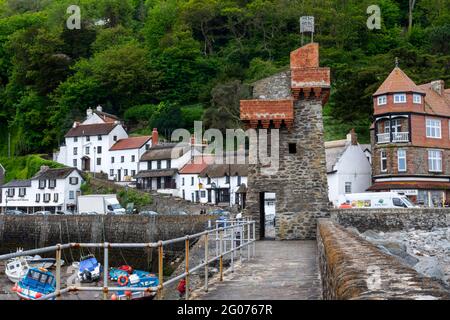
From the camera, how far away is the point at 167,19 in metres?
91.9

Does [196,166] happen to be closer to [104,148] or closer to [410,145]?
[104,148]

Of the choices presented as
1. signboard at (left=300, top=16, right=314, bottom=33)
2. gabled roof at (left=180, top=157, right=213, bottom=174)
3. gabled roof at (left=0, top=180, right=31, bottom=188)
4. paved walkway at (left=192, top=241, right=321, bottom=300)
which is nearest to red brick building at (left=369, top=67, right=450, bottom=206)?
signboard at (left=300, top=16, right=314, bottom=33)

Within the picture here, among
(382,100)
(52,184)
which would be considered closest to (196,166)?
(52,184)

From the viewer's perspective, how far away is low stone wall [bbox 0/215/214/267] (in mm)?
34562

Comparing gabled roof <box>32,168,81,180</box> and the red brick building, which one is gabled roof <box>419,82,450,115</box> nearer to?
the red brick building

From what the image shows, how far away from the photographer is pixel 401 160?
38781 mm

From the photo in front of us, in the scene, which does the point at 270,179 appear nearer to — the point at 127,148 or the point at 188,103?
the point at 127,148

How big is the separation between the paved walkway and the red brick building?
24092 mm

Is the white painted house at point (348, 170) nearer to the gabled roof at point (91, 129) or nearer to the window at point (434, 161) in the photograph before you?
the window at point (434, 161)

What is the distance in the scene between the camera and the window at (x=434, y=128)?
39.3 meters

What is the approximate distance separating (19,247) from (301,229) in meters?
28.5

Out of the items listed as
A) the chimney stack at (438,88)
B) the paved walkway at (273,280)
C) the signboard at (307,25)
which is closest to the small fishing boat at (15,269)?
the paved walkway at (273,280)

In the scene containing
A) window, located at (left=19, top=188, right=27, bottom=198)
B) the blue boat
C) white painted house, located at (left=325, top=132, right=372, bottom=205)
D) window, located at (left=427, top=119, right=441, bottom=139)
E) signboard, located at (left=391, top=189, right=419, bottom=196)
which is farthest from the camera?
window, located at (left=19, top=188, right=27, bottom=198)

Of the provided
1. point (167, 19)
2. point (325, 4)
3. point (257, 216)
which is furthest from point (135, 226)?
point (167, 19)
